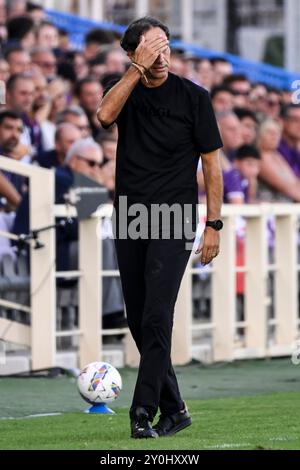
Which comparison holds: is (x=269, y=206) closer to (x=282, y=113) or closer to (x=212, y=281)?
(x=212, y=281)

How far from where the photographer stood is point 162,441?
25.2 ft

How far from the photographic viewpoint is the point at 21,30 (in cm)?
1823

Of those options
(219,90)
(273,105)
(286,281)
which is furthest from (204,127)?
(273,105)

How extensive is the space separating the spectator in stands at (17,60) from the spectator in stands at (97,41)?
4022 millimetres

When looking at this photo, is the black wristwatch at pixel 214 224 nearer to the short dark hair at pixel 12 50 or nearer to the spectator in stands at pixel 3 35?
the short dark hair at pixel 12 50

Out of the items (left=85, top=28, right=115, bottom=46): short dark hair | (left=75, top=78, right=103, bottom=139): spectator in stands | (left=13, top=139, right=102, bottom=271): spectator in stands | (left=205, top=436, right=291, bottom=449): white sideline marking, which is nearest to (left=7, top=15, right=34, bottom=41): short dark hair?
(left=75, top=78, right=103, bottom=139): spectator in stands

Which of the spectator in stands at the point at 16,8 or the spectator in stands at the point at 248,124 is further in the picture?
the spectator in stands at the point at 16,8

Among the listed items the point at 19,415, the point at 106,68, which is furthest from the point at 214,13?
the point at 19,415

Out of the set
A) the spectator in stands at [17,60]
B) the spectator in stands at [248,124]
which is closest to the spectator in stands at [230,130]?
the spectator in stands at [248,124]

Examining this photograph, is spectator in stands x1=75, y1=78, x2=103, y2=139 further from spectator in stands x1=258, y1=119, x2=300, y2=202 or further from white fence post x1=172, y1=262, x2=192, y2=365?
white fence post x1=172, y1=262, x2=192, y2=365

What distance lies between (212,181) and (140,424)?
1345 mm

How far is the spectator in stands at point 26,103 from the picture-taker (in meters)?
15.0

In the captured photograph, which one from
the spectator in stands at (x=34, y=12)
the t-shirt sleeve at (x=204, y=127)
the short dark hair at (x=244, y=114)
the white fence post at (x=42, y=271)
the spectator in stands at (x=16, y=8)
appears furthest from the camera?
the spectator in stands at (x=34, y=12)
